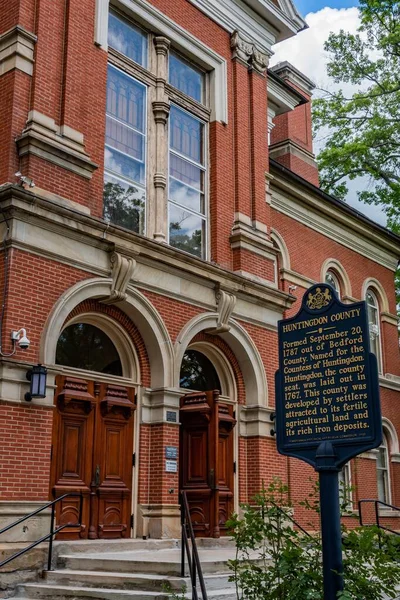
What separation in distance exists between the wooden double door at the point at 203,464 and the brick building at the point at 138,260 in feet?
0.10

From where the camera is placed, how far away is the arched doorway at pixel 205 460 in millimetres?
12883

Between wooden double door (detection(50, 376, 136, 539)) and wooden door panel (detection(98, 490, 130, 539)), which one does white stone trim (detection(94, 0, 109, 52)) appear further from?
wooden door panel (detection(98, 490, 130, 539))

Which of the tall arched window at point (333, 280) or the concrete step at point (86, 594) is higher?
the tall arched window at point (333, 280)

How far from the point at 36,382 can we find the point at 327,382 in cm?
468

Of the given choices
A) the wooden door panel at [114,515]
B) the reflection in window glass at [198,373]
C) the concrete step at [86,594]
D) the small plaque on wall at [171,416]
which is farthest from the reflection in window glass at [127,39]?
the concrete step at [86,594]

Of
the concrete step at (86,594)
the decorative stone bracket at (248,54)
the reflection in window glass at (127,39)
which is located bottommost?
the concrete step at (86,594)

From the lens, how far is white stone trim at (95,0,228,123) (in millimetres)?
13273

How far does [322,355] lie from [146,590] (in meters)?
3.59

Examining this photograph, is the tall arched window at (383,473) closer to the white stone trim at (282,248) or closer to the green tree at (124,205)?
the white stone trim at (282,248)

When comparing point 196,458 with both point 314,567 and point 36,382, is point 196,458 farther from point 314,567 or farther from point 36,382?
point 314,567

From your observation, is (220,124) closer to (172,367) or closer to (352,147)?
(172,367)

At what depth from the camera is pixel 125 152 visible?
13445 mm

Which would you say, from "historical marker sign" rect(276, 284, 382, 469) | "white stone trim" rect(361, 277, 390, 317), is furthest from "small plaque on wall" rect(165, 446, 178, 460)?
"white stone trim" rect(361, 277, 390, 317)

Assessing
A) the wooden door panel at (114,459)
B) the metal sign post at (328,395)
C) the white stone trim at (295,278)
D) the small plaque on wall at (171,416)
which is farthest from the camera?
the white stone trim at (295,278)
